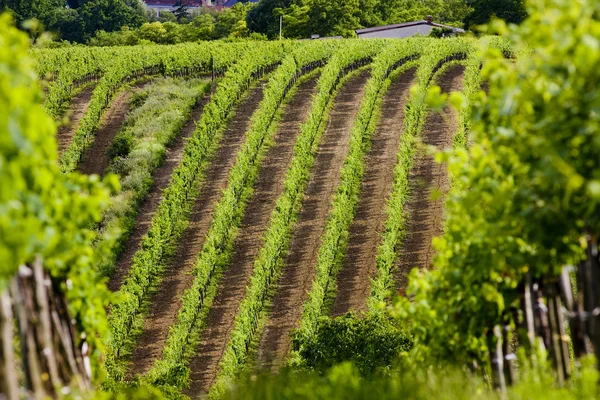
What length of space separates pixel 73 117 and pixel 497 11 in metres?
50.5

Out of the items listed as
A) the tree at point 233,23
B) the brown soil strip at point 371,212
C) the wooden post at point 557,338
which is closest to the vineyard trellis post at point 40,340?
the wooden post at point 557,338

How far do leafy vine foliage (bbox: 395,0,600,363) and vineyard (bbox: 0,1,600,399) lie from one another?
4 centimetres

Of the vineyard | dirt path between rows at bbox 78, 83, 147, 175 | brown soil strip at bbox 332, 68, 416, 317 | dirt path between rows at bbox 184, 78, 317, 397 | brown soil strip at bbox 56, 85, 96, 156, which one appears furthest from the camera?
brown soil strip at bbox 56, 85, 96, 156

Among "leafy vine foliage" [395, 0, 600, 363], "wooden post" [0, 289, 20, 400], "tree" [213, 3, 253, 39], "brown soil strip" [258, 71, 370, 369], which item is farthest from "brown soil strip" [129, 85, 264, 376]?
"tree" [213, 3, 253, 39]

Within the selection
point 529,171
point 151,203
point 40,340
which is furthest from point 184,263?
point 529,171

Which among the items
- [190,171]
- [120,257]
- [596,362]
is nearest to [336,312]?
[120,257]

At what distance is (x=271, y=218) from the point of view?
38.5 meters

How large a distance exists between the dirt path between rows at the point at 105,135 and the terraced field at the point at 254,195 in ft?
0.41

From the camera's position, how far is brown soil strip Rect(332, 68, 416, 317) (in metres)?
33.7

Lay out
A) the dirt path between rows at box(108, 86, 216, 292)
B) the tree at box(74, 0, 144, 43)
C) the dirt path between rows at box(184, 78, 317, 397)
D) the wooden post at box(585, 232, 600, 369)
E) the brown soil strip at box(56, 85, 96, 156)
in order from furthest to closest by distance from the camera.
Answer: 1. the tree at box(74, 0, 144, 43)
2. the brown soil strip at box(56, 85, 96, 156)
3. the dirt path between rows at box(108, 86, 216, 292)
4. the dirt path between rows at box(184, 78, 317, 397)
5. the wooden post at box(585, 232, 600, 369)

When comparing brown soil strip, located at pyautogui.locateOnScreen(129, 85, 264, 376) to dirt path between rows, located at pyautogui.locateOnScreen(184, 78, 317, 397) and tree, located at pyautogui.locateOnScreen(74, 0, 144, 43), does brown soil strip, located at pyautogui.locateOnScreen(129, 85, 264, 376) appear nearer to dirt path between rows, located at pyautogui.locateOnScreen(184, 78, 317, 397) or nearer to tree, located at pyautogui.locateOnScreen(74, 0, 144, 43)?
dirt path between rows, located at pyautogui.locateOnScreen(184, 78, 317, 397)

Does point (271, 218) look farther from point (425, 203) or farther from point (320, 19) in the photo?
point (320, 19)

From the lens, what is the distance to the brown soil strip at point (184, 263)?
3103 cm

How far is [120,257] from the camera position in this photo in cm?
3694
